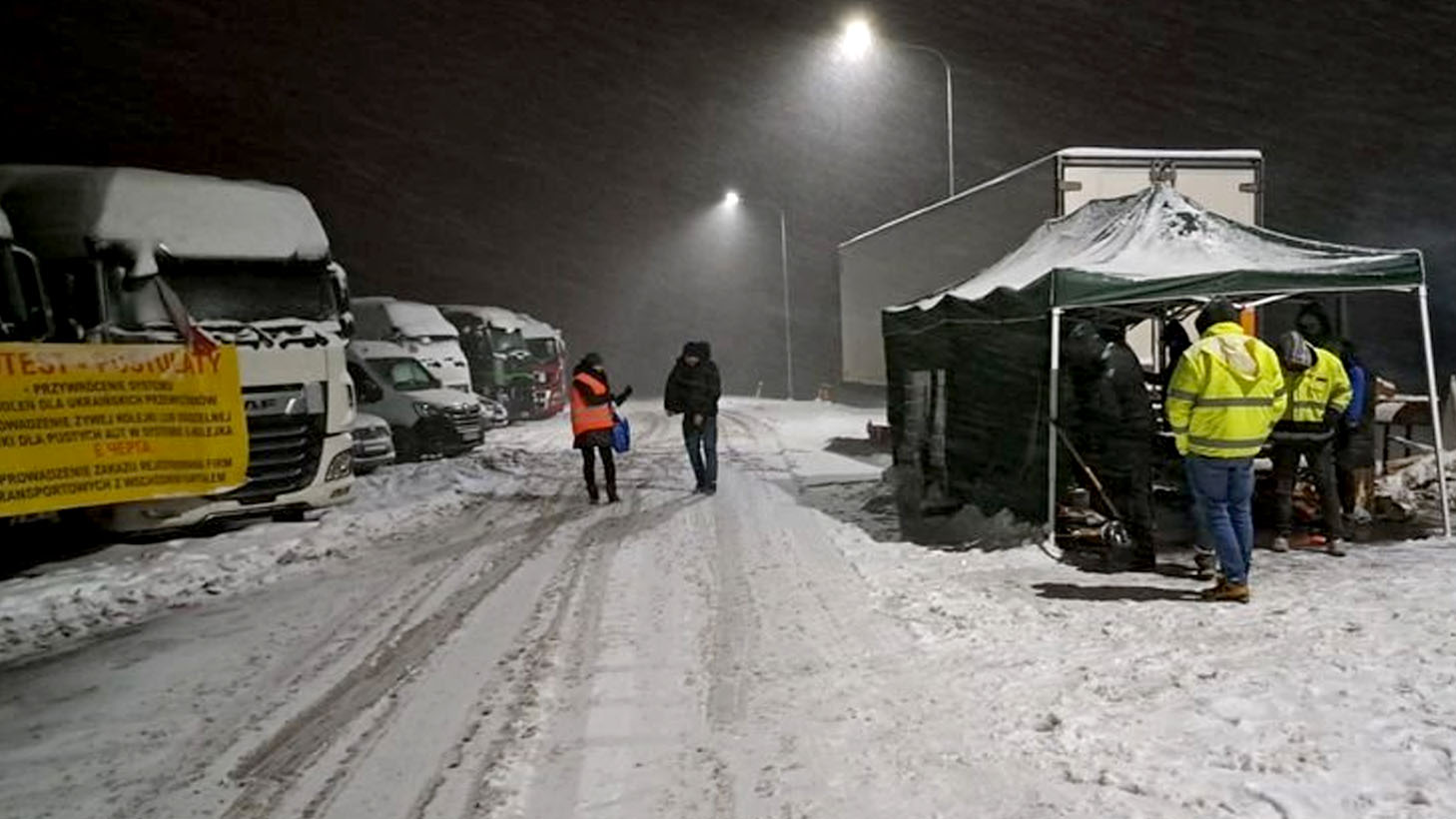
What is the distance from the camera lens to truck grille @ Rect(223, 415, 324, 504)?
877 centimetres

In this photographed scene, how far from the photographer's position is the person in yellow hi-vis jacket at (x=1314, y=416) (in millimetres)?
6793

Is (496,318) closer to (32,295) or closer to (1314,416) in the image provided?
(32,295)

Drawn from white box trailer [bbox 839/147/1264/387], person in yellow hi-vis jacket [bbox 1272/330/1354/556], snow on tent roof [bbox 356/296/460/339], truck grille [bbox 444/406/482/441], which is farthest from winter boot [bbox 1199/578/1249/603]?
snow on tent roof [bbox 356/296/460/339]

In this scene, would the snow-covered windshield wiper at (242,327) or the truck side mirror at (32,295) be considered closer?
the truck side mirror at (32,295)

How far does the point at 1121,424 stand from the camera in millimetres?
6805

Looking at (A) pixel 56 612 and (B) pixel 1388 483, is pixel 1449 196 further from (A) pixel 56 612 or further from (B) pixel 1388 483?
(A) pixel 56 612

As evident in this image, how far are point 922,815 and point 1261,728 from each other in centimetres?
165

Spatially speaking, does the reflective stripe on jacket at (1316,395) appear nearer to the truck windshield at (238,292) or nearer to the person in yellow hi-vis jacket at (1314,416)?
the person in yellow hi-vis jacket at (1314,416)

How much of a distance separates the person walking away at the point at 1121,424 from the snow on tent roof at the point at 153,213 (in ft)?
26.0

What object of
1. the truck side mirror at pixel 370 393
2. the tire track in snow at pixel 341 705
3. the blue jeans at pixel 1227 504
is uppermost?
the truck side mirror at pixel 370 393

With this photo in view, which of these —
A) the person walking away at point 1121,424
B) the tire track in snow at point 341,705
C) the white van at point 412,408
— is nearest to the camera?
the tire track in snow at point 341,705

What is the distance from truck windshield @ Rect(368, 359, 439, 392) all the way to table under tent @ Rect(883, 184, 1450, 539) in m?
10.7

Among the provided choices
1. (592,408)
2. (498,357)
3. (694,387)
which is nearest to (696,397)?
(694,387)

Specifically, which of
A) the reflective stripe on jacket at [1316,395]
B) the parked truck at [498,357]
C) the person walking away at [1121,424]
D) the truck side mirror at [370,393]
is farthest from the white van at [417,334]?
the reflective stripe on jacket at [1316,395]
